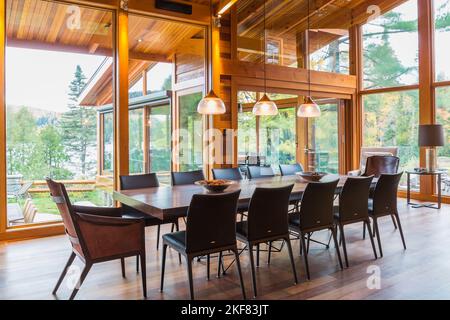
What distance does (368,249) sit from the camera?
401 cm

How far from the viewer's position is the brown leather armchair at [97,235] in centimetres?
252

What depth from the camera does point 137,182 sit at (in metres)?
3.93

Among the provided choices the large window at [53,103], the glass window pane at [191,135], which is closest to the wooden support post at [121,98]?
the large window at [53,103]

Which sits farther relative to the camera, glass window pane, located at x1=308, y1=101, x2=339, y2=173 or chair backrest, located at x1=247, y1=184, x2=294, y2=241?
glass window pane, located at x1=308, y1=101, x2=339, y2=173

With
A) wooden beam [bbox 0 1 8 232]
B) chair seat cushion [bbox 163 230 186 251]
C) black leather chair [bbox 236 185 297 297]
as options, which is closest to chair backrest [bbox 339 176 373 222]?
black leather chair [bbox 236 185 297 297]

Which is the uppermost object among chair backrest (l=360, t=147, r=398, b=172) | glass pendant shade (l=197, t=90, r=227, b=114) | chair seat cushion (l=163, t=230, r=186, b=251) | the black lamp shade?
glass pendant shade (l=197, t=90, r=227, b=114)

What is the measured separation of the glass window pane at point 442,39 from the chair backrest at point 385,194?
4.10 m

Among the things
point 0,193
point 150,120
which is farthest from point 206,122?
point 0,193

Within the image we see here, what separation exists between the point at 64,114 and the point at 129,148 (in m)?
1.01

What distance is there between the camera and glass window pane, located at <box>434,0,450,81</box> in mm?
6711

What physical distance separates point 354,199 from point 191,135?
3412mm

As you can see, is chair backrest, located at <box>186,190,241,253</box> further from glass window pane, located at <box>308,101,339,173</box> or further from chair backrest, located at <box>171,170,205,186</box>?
glass window pane, located at <box>308,101,339,173</box>

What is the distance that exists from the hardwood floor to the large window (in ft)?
2.74

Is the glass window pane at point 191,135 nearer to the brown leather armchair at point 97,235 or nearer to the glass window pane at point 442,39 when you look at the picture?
the brown leather armchair at point 97,235
